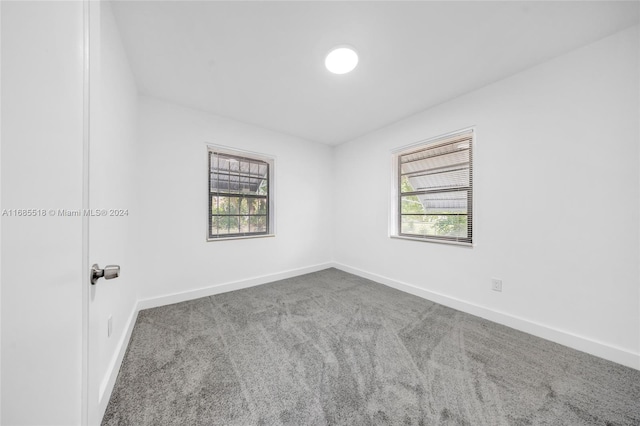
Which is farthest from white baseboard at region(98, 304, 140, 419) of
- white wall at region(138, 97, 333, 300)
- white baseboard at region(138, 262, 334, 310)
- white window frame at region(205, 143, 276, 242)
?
white window frame at region(205, 143, 276, 242)

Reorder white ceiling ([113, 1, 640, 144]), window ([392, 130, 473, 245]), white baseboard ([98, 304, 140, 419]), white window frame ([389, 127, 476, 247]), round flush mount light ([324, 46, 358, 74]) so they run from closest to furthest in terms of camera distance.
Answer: white baseboard ([98, 304, 140, 419]) < white ceiling ([113, 1, 640, 144]) < round flush mount light ([324, 46, 358, 74]) < white window frame ([389, 127, 476, 247]) < window ([392, 130, 473, 245])

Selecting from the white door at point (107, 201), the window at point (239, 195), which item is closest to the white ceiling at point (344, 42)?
the white door at point (107, 201)

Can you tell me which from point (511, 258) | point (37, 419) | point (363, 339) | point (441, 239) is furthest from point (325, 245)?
point (37, 419)

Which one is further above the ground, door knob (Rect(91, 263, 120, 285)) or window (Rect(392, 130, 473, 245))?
window (Rect(392, 130, 473, 245))

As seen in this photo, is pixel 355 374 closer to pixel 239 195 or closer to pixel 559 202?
pixel 559 202

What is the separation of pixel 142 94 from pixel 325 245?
3396mm

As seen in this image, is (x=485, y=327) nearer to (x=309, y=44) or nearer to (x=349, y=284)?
Result: (x=349, y=284)

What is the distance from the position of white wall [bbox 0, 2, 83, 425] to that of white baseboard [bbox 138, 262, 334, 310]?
238 centimetres

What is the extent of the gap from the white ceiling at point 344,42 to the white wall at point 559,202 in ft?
0.85

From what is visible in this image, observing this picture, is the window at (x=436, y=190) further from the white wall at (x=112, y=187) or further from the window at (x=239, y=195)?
the white wall at (x=112, y=187)

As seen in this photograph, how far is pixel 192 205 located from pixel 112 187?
131 centimetres

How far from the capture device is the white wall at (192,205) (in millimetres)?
2592

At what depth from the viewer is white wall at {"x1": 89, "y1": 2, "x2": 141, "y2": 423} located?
3.11ft

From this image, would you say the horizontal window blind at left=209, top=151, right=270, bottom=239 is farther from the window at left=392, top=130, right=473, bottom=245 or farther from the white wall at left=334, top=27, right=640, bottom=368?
the white wall at left=334, top=27, right=640, bottom=368
